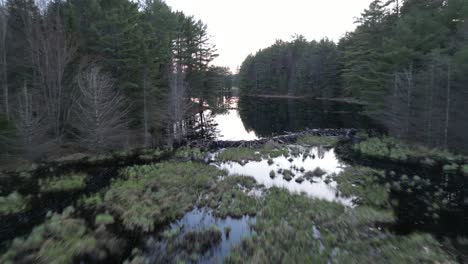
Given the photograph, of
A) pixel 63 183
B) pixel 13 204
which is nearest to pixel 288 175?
pixel 63 183

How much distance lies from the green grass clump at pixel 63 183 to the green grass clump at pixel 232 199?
5.56 m

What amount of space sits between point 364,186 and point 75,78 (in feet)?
59.6

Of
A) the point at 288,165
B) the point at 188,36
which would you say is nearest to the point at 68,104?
the point at 288,165

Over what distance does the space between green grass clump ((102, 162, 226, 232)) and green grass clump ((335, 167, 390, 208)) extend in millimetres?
5454

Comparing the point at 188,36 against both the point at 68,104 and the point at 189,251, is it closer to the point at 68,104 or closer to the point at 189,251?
the point at 68,104

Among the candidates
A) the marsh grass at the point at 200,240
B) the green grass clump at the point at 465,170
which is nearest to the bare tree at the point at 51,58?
the marsh grass at the point at 200,240

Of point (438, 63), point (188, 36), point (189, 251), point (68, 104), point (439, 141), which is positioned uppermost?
point (188, 36)

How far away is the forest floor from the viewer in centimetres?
638

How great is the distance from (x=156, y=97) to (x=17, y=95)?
11887mm

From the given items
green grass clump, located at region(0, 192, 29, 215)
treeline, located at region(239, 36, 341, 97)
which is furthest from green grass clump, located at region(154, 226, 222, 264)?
treeline, located at region(239, 36, 341, 97)

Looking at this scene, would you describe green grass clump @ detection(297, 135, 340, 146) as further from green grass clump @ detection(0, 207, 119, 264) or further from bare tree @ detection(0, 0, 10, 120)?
bare tree @ detection(0, 0, 10, 120)

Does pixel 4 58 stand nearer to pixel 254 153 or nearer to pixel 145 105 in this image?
pixel 145 105

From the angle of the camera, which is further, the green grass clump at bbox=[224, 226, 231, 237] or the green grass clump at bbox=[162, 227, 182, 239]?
the green grass clump at bbox=[224, 226, 231, 237]

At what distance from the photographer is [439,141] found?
57.7ft
